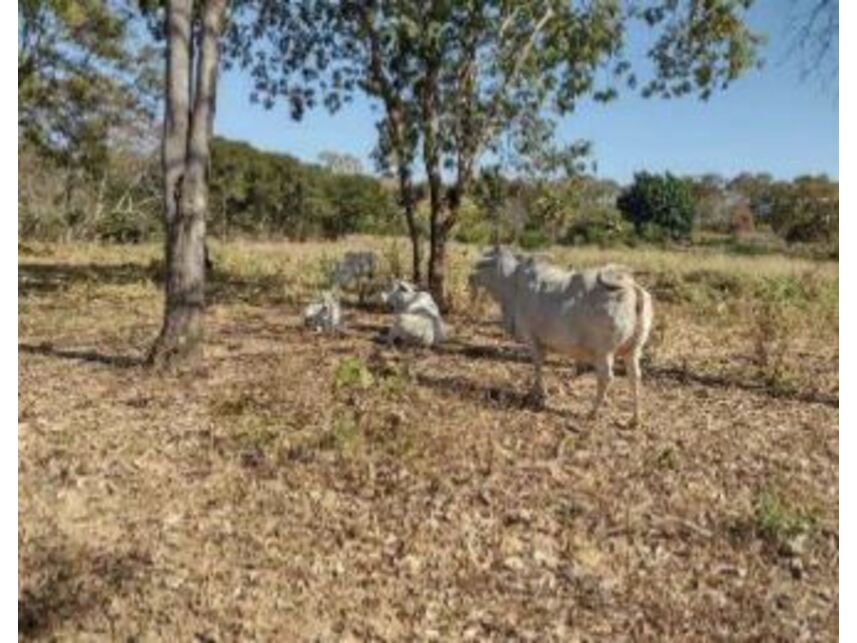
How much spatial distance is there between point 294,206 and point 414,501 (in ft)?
129

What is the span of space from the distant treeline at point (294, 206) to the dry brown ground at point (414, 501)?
600 inches

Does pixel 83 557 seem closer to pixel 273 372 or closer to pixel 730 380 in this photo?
pixel 273 372

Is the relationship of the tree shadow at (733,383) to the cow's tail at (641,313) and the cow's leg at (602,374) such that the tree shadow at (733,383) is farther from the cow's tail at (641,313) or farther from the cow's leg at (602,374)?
the cow's tail at (641,313)

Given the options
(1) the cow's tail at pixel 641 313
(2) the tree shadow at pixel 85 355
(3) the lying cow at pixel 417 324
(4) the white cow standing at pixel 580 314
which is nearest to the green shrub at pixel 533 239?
(3) the lying cow at pixel 417 324

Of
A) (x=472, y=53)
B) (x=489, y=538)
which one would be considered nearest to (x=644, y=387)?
(x=489, y=538)

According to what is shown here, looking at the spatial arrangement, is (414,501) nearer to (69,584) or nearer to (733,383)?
(69,584)

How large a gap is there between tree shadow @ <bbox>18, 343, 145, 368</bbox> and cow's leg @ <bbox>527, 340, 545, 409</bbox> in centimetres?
409

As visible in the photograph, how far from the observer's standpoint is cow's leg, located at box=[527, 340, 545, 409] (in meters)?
9.78

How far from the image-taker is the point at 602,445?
891 cm

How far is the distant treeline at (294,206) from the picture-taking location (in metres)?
36.3

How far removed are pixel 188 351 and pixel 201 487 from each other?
3240mm

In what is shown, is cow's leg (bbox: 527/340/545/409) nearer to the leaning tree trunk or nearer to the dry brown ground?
the dry brown ground

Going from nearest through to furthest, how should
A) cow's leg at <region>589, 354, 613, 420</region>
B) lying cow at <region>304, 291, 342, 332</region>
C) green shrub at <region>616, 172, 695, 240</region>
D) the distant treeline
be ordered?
cow's leg at <region>589, 354, 613, 420</region>, lying cow at <region>304, 291, 342, 332</region>, the distant treeline, green shrub at <region>616, 172, 695, 240</region>

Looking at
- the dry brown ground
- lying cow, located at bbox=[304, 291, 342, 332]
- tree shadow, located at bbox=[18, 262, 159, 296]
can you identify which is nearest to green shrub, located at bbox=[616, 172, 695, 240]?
tree shadow, located at bbox=[18, 262, 159, 296]
